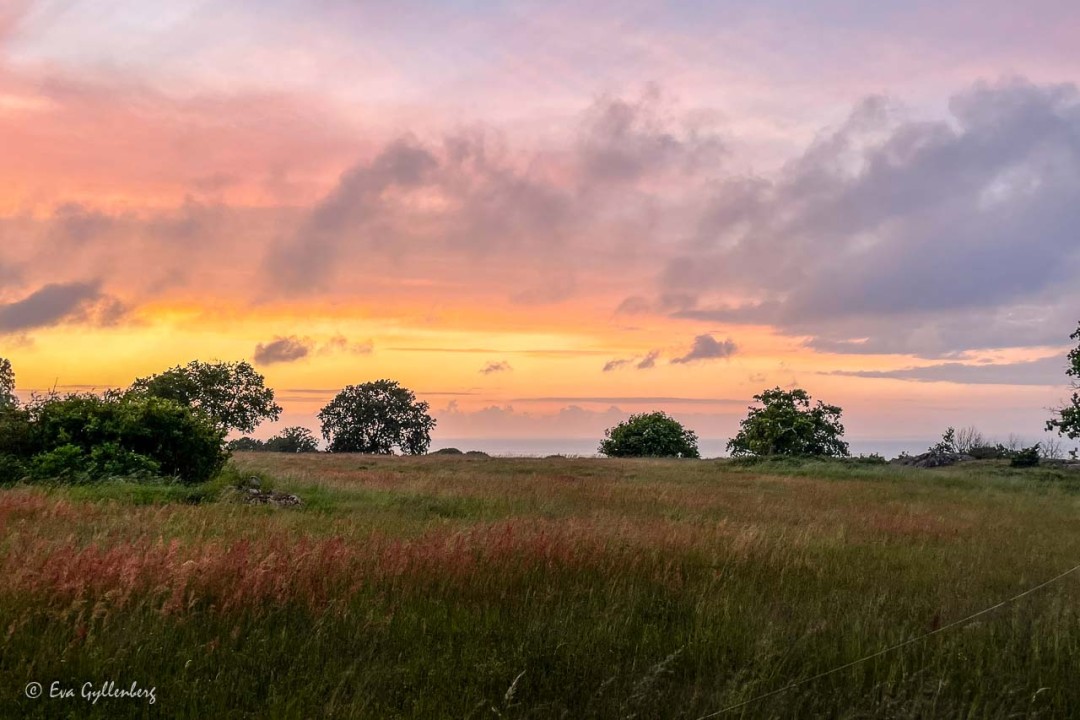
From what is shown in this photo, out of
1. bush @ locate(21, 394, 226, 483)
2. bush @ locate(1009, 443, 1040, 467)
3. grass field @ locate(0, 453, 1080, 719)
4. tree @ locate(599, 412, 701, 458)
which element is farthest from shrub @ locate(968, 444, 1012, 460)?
bush @ locate(21, 394, 226, 483)

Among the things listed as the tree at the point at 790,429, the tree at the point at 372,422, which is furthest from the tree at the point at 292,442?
the tree at the point at 790,429

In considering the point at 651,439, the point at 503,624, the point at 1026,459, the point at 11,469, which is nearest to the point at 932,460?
the point at 1026,459

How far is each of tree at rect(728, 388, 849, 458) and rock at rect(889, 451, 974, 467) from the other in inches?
260

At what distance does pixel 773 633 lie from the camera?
6277mm

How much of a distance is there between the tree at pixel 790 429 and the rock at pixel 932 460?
661 cm

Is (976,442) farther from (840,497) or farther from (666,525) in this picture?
(666,525)

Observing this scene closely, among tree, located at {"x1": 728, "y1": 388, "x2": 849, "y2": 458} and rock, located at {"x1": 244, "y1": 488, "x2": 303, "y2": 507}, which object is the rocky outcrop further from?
tree, located at {"x1": 728, "y1": 388, "x2": 849, "y2": 458}

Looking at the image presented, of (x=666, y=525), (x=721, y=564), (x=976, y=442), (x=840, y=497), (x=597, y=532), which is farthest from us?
(x=976, y=442)

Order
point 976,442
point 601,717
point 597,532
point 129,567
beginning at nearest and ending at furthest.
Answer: point 601,717 < point 129,567 < point 597,532 < point 976,442

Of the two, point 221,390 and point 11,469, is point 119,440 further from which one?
point 221,390

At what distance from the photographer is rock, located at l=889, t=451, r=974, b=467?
4691 centimetres

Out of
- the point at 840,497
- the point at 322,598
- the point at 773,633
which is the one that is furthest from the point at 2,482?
the point at 840,497

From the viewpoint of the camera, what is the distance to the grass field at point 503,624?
4863mm

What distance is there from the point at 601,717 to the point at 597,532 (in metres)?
5.88
